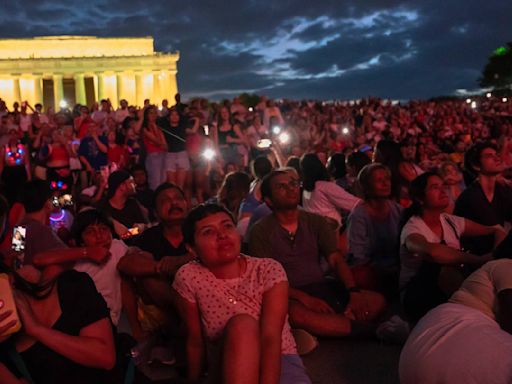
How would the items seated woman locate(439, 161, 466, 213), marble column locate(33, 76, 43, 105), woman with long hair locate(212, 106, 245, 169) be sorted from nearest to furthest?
seated woman locate(439, 161, 466, 213) < woman with long hair locate(212, 106, 245, 169) < marble column locate(33, 76, 43, 105)

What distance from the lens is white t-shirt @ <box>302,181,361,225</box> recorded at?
717cm

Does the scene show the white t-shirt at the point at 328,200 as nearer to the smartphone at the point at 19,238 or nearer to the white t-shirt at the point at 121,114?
the smartphone at the point at 19,238

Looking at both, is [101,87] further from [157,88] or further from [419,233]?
[419,233]

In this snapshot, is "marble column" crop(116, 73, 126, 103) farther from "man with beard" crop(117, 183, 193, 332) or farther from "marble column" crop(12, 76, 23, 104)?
"man with beard" crop(117, 183, 193, 332)

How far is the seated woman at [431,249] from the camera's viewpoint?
5094 mm

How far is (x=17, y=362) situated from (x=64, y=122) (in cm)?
1273

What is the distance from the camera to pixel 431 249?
→ 5.06m

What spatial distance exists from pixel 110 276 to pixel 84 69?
253 feet

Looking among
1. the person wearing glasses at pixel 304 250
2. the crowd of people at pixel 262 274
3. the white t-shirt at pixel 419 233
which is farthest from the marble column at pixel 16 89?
the white t-shirt at pixel 419 233

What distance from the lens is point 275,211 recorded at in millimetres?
5414

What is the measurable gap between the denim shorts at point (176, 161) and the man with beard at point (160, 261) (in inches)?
227

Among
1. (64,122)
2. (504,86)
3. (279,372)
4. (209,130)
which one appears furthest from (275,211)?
(504,86)

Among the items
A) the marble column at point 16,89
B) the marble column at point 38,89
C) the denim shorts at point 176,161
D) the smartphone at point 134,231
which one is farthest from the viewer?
the marble column at point 38,89

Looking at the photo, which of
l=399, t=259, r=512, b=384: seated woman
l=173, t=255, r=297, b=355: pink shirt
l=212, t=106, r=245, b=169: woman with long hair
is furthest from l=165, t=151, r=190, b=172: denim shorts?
l=399, t=259, r=512, b=384: seated woman
